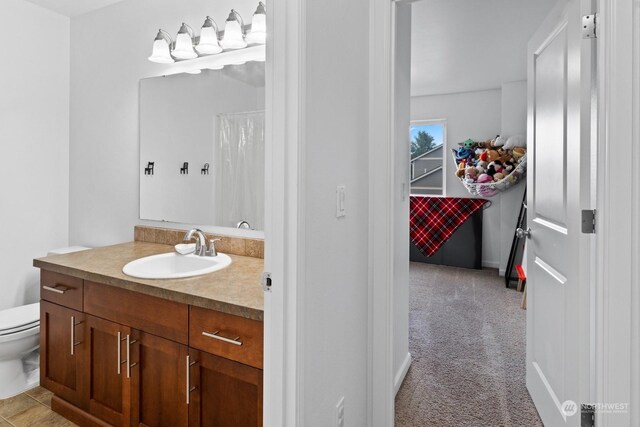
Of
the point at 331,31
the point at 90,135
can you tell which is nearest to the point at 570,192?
the point at 331,31

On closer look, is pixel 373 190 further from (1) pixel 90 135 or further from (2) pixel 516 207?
(2) pixel 516 207

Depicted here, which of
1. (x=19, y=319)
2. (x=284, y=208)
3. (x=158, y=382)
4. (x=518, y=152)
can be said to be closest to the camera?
(x=284, y=208)

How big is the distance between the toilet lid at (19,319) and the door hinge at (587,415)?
2.64 meters

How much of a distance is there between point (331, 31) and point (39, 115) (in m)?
2.48

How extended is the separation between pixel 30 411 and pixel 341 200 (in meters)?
2.04

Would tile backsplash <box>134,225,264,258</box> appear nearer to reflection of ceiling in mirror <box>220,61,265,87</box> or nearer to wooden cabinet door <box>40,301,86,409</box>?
wooden cabinet door <box>40,301,86,409</box>

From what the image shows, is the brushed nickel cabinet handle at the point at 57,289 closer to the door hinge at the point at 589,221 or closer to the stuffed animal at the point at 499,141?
the door hinge at the point at 589,221

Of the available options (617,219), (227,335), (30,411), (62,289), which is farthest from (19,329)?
(617,219)

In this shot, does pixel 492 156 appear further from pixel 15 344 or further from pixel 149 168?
pixel 15 344

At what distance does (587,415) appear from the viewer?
52.3 inches

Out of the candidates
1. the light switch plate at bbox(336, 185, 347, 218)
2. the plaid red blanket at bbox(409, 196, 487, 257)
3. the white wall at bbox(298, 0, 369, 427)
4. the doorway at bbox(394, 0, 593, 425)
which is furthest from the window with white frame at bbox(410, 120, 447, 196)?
the light switch plate at bbox(336, 185, 347, 218)

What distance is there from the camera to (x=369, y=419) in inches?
66.1

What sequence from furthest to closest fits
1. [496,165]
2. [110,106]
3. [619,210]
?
[496,165]
[110,106]
[619,210]

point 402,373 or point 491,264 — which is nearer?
point 402,373
